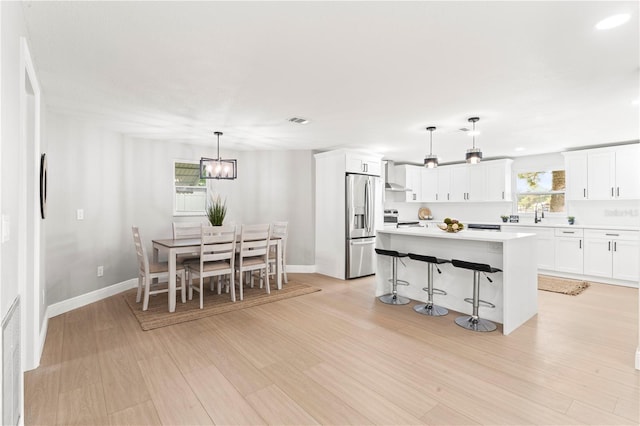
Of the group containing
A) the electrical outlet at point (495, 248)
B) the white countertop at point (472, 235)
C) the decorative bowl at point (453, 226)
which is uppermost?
the decorative bowl at point (453, 226)

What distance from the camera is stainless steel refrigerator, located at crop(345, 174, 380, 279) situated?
575cm

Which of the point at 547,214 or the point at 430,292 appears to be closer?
the point at 430,292

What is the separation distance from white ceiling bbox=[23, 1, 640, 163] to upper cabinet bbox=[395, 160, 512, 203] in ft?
8.09

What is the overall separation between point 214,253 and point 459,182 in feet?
19.1

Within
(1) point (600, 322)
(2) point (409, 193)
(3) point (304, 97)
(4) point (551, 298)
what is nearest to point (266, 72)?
(3) point (304, 97)

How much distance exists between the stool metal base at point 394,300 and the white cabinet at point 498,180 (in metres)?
3.90

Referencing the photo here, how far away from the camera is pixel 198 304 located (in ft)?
13.7

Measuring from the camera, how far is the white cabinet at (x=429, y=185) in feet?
26.2

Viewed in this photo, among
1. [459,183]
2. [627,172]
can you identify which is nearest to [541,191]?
[627,172]

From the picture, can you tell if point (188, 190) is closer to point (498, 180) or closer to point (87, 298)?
point (87, 298)

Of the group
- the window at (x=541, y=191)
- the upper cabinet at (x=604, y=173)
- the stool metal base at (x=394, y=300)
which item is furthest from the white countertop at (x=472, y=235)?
the window at (x=541, y=191)

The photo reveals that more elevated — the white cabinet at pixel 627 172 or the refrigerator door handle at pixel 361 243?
the white cabinet at pixel 627 172

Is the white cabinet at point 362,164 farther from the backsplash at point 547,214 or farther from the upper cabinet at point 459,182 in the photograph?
the backsplash at point 547,214

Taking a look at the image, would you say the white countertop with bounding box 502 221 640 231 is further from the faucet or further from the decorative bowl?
the decorative bowl
